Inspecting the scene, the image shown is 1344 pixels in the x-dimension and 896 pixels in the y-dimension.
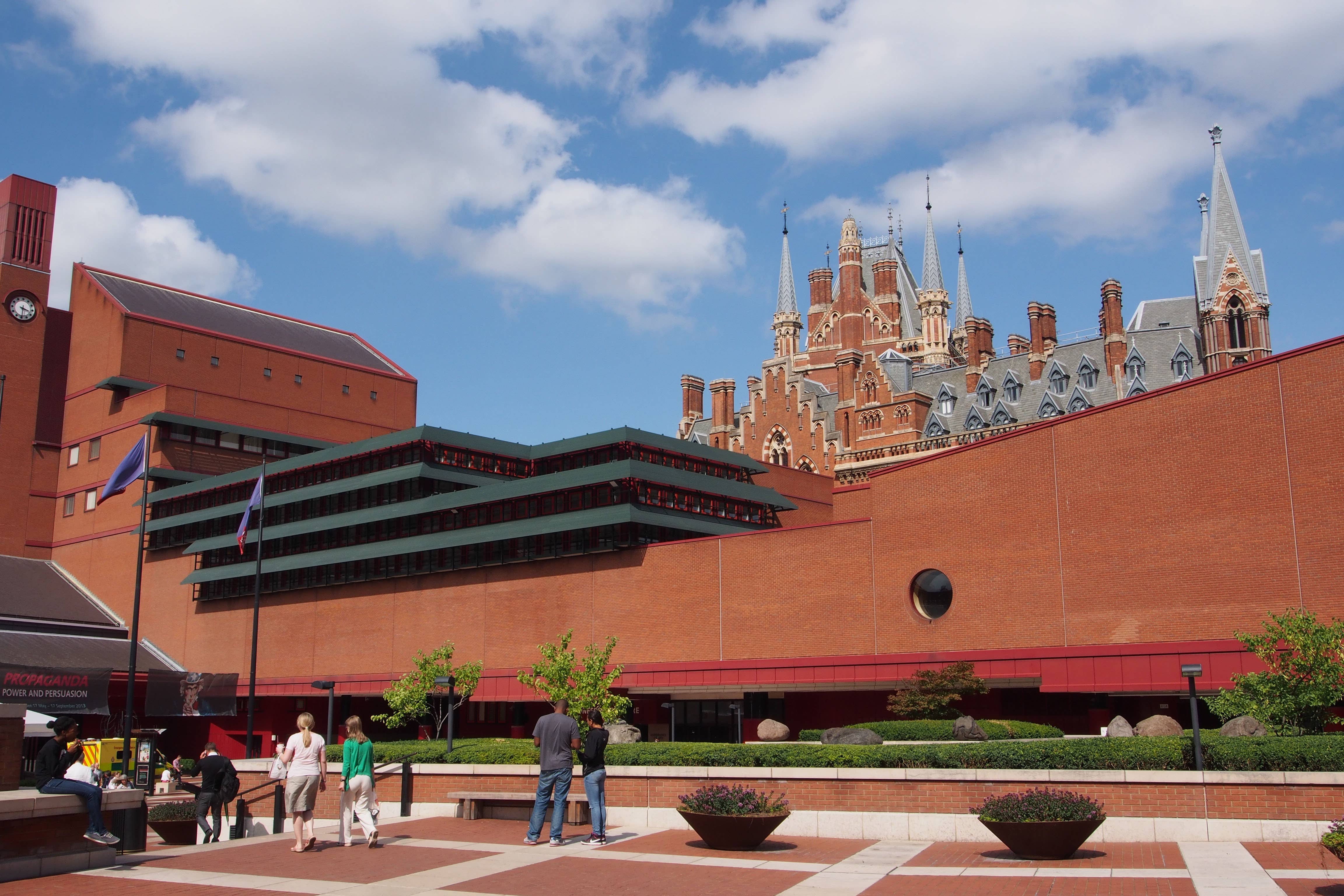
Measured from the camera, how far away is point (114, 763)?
1451 inches

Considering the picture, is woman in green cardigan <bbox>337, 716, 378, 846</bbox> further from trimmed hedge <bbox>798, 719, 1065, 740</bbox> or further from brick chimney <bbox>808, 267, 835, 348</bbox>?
brick chimney <bbox>808, 267, 835, 348</bbox>

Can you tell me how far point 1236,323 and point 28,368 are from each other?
Result: 7781 cm

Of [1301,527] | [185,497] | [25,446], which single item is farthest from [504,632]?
[25,446]

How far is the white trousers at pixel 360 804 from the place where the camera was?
16.7 metres

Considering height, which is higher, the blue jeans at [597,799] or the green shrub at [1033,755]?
the green shrub at [1033,755]

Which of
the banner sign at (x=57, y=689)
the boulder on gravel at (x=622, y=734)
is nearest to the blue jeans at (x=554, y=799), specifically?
the boulder on gravel at (x=622, y=734)

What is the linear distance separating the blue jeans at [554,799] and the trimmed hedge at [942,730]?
45.7 ft

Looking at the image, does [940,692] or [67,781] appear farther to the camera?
[940,692]

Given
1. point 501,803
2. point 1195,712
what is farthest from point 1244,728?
point 501,803

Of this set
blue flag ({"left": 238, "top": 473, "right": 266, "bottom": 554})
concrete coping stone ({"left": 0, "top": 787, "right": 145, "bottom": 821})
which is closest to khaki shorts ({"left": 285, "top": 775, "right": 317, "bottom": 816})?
concrete coping stone ({"left": 0, "top": 787, "right": 145, "bottom": 821})

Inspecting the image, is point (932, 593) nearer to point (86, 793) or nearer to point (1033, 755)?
point (1033, 755)

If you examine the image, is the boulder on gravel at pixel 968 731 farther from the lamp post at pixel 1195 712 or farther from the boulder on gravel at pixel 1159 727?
the lamp post at pixel 1195 712

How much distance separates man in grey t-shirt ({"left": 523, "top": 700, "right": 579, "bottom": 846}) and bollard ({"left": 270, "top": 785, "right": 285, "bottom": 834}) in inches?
213

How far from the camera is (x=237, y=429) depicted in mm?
72938
